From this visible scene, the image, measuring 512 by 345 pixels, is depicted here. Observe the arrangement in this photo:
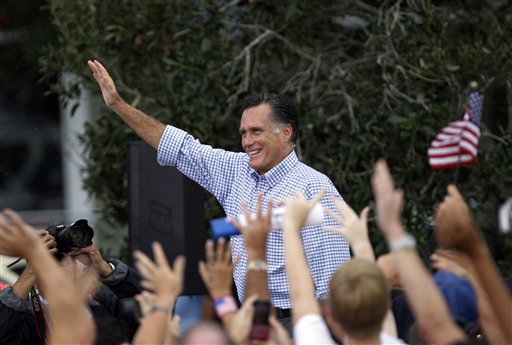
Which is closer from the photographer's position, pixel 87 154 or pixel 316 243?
pixel 316 243

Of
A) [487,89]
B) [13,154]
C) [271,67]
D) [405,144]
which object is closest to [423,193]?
[405,144]

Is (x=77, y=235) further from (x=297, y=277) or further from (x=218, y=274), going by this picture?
(x=297, y=277)

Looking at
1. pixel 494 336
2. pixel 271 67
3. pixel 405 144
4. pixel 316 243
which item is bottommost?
pixel 494 336

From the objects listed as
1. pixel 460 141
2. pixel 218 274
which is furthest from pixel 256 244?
pixel 460 141

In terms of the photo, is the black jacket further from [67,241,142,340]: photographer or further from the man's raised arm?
the man's raised arm

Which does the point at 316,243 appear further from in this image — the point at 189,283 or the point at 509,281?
the point at 189,283

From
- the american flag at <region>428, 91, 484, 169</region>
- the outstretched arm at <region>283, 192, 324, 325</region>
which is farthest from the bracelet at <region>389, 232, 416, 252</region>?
the american flag at <region>428, 91, 484, 169</region>

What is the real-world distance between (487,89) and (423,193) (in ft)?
2.68

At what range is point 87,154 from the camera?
30.5 ft

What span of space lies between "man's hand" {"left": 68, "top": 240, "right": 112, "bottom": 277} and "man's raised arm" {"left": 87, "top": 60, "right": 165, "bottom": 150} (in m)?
0.56

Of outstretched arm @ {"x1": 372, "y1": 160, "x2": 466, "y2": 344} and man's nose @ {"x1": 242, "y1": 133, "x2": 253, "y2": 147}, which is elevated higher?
man's nose @ {"x1": 242, "y1": 133, "x2": 253, "y2": 147}

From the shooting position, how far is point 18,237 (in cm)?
365

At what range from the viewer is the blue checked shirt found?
17.1 ft

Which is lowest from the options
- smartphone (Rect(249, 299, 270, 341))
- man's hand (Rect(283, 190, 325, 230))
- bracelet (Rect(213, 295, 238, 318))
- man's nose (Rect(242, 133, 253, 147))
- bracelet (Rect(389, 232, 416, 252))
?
smartphone (Rect(249, 299, 270, 341))
